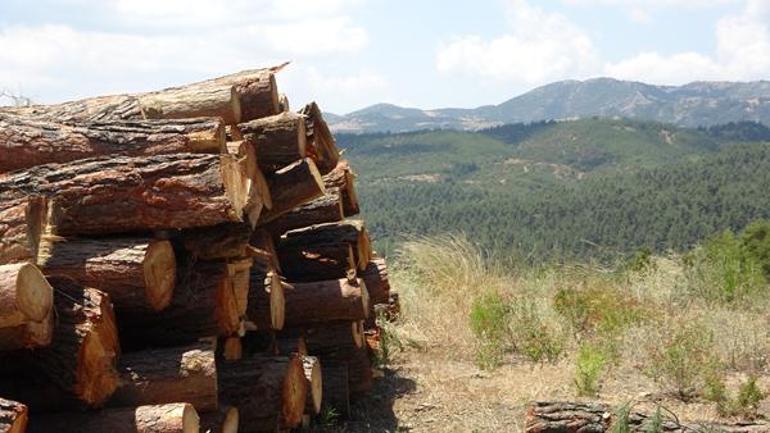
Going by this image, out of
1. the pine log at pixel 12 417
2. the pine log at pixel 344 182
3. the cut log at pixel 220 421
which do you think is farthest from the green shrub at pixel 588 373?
the pine log at pixel 12 417

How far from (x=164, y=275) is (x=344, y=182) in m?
2.35

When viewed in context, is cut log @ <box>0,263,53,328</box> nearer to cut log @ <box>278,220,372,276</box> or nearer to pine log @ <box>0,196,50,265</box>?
pine log @ <box>0,196,50,265</box>

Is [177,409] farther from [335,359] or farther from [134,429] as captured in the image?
[335,359]

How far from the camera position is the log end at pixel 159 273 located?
3.71 m

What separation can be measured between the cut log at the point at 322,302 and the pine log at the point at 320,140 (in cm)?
80

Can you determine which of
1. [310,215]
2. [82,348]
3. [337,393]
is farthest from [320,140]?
[82,348]

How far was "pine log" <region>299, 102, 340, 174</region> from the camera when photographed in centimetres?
523

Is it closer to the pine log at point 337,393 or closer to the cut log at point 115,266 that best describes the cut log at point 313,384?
the pine log at point 337,393

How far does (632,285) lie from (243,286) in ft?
18.6

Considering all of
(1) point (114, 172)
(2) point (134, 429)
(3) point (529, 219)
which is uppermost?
(1) point (114, 172)

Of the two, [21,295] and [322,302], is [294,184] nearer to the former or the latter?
[322,302]

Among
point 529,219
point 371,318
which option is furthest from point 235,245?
point 529,219

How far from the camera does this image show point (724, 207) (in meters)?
48.4

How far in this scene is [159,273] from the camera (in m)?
3.82
